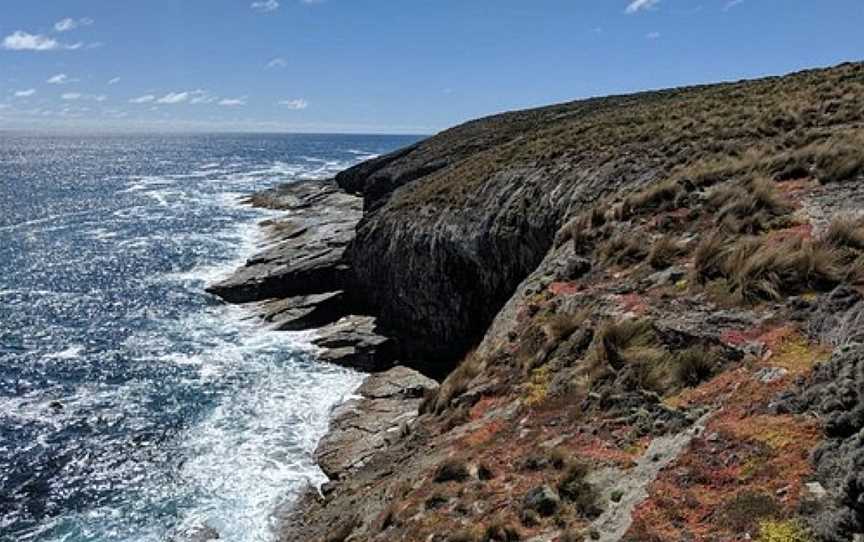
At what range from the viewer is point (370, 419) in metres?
28.1

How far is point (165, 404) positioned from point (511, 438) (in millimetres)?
24700

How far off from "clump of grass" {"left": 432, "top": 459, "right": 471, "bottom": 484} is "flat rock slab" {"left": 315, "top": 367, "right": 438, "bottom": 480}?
953 centimetres

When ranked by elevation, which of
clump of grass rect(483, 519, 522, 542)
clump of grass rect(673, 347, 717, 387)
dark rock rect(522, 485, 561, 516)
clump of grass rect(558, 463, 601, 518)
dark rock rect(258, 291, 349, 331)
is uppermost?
clump of grass rect(673, 347, 717, 387)

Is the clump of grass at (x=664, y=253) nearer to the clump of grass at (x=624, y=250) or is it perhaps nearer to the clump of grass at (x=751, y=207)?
the clump of grass at (x=624, y=250)

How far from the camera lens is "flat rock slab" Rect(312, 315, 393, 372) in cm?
3638

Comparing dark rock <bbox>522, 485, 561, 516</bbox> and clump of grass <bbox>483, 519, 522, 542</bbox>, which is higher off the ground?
dark rock <bbox>522, 485, 561, 516</bbox>

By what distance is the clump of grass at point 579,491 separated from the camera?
915cm

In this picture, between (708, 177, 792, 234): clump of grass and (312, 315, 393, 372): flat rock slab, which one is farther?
(312, 315, 393, 372): flat rock slab

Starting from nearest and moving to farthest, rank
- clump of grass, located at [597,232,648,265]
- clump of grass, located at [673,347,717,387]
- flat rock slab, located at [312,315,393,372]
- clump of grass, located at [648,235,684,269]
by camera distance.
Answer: clump of grass, located at [673,347,717,387]
clump of grass, located at [648,235,684,269]
clump of grass, located at [597,232,648,265]
flat rock slab, located at [312,315,393,372]

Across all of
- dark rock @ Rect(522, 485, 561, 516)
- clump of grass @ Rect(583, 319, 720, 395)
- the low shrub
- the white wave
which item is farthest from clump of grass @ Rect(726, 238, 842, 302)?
the white wave

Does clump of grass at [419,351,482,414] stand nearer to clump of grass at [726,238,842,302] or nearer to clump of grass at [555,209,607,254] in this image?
clump of grass at [555,209,607,254]

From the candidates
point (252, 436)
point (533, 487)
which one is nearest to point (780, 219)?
point (533, 487)

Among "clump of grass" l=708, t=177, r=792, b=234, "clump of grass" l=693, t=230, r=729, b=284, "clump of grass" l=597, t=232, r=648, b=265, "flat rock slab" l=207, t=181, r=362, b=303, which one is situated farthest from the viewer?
"flat rock slab" l=207, t=181, r=362, b=303

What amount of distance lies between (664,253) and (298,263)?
37804 millimetres
